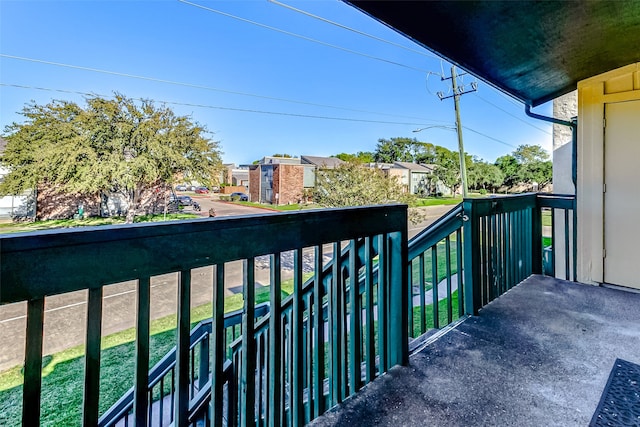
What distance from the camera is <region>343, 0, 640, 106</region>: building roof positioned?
164cm

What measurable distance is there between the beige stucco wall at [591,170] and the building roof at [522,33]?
21cm

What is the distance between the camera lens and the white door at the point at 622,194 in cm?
288

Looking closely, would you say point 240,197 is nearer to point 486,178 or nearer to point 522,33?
point 486,178

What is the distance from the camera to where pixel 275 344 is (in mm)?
1168

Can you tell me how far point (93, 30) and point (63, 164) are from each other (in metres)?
5.24

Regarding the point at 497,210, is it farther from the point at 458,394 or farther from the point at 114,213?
the point at 114,213

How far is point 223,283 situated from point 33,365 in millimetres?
458

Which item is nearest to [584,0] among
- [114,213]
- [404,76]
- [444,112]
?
[114,213]

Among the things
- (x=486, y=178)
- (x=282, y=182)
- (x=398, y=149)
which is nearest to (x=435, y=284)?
(x=486, y=178)

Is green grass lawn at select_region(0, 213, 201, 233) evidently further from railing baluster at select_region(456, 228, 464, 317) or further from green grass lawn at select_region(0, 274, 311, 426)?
railing baluster at select_region(456, 228, 464, 317)

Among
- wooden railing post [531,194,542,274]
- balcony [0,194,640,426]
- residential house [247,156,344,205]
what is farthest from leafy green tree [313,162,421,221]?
residential house [247,156,344,205]

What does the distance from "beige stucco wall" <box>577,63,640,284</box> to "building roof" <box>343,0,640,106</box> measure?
0.21 meters

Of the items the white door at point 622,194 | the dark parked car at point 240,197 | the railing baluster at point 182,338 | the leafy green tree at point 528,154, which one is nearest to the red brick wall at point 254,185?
the dark parked car at point 240,197

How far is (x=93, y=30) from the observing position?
11.6 m
